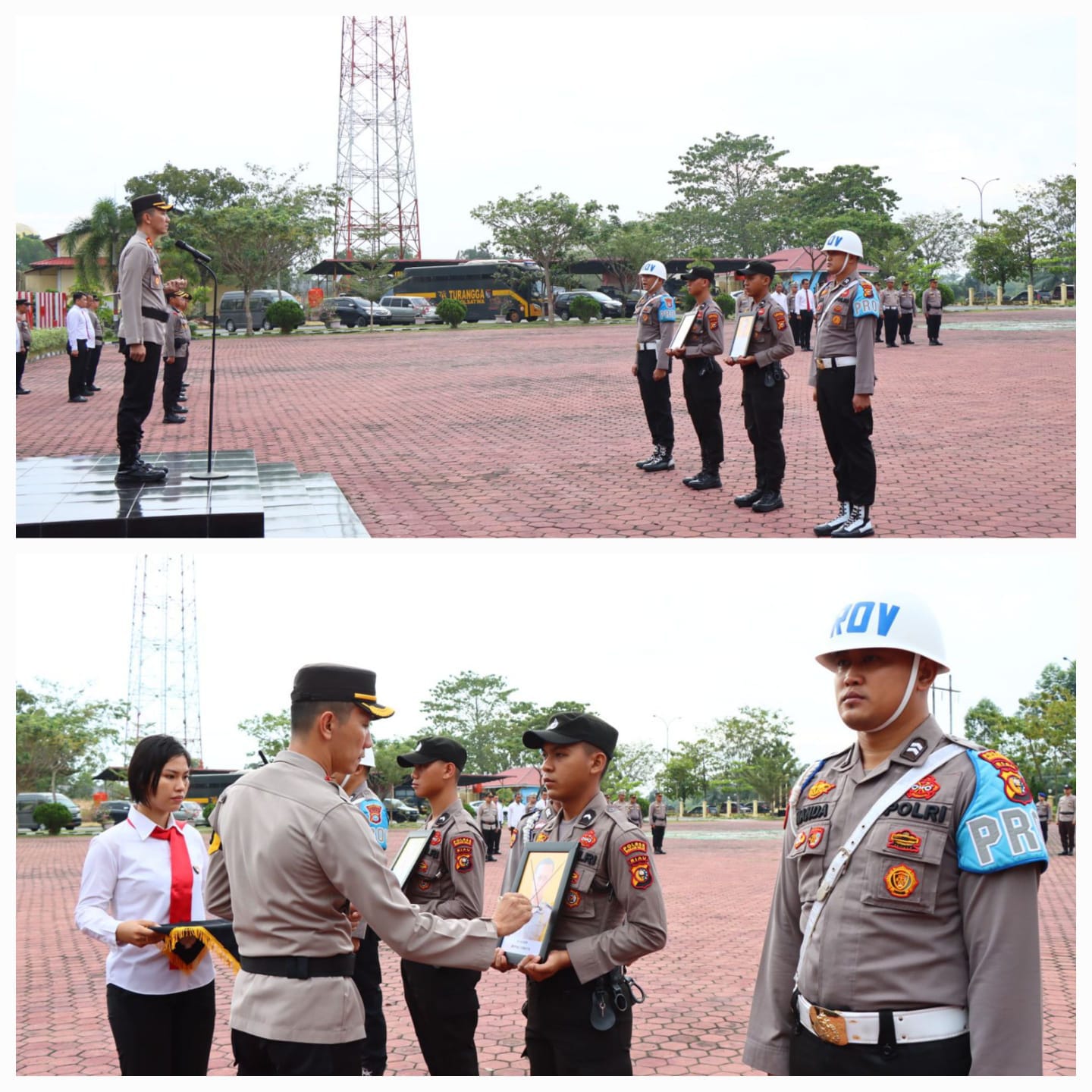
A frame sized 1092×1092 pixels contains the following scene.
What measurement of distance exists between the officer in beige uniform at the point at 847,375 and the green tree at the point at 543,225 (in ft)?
128

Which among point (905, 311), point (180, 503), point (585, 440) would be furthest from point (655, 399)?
point (905, 311)

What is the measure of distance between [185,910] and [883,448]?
9853 millimetres

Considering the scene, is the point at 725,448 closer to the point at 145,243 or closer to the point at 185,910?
the point at 145,243

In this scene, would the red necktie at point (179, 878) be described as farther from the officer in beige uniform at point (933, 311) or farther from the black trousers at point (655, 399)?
the officer in beige uniform at point (933, 311)

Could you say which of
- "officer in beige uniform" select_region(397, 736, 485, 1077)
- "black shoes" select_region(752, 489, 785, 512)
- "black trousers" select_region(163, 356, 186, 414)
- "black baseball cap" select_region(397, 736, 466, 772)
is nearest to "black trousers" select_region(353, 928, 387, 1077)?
"officer in beige uniform" select_region(397, 736, 485, 1077)

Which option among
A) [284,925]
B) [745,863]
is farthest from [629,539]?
[745,863]

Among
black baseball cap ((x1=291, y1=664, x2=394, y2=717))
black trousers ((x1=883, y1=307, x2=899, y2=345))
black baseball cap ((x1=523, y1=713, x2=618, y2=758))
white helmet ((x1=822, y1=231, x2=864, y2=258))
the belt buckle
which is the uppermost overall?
black trousers ((x1=883, y1=307, x2=899, y2=345))

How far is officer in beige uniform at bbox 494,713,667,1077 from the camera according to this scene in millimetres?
3664

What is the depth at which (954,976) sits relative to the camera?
262 centimetres

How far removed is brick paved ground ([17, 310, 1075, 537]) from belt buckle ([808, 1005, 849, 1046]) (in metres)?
6.07

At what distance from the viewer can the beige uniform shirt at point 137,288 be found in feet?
27.9

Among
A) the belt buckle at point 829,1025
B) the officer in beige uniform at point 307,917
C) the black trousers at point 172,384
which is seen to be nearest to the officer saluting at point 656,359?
the black trousers at point 172,384

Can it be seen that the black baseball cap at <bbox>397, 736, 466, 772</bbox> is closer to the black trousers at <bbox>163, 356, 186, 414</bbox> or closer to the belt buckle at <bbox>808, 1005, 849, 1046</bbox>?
the belt buckle at <bbox>808, 1005, 849, 1046</bbox>

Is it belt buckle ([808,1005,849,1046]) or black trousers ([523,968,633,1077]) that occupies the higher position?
belt buckle ([808,1005,849,1046])
